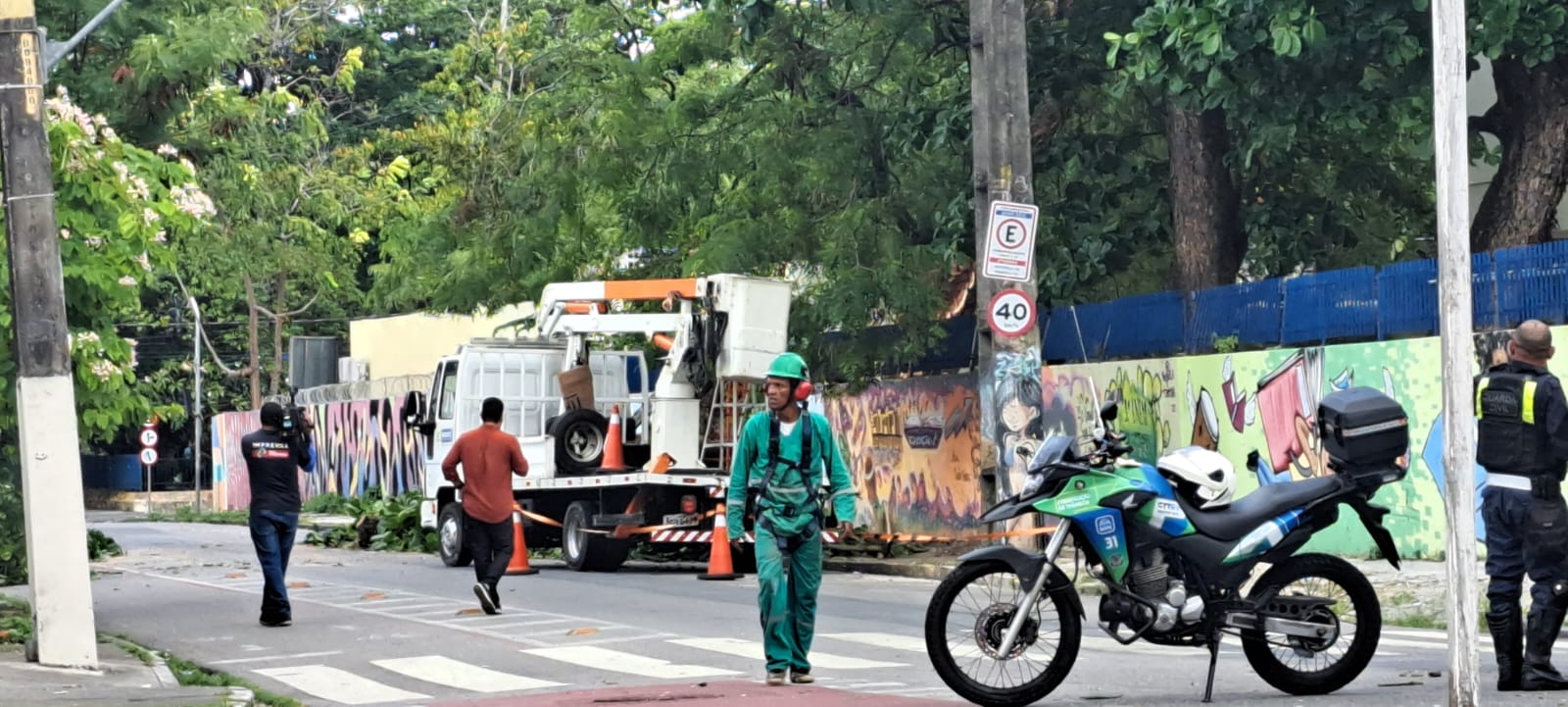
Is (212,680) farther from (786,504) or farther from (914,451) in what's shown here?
(914,451)

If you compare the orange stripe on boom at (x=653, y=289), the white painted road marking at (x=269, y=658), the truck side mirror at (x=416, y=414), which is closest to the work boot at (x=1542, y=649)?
the white painted road marking at (x=269, y=658)

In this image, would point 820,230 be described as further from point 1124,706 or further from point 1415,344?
point 1124,706

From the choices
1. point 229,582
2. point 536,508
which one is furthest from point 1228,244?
point 229,582

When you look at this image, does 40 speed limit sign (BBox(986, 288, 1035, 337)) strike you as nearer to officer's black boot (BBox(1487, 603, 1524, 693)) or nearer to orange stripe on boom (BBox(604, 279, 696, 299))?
orange stripe on boom (BBox(604, 279, 696, 299))

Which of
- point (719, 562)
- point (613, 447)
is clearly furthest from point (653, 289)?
point (719, 562)

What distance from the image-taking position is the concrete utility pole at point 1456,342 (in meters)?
8.02

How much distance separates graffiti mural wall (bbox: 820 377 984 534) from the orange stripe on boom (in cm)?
430

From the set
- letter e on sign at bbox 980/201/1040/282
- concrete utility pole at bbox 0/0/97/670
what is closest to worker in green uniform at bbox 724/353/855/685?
concrete utility pole at bbox 0/0/97/670

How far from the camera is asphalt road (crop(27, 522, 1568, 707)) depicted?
411 inches

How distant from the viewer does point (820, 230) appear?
23250 millimetres

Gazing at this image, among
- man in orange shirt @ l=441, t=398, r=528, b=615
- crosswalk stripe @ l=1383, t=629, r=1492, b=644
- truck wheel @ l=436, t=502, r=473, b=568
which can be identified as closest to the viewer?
crosswalk stripe @ l=1383, t=629, r=1492, b=644

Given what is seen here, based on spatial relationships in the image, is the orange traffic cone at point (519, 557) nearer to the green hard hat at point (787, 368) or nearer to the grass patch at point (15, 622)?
the grass patch at point (15, 622)

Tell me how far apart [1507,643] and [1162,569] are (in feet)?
5.47

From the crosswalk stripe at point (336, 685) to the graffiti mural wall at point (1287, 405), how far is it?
8.60 m
